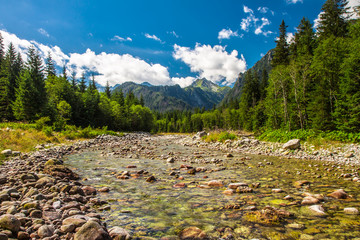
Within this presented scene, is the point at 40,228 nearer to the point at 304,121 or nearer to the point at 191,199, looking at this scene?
the point at 191,199

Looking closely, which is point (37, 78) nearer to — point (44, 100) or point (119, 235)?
point (44, 100)

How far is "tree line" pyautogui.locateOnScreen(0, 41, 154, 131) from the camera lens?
3183 cm

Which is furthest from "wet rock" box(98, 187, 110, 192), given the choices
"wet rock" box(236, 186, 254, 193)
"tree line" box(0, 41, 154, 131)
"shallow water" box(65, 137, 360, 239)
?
"tree line" box(0, 41, 154, 131)

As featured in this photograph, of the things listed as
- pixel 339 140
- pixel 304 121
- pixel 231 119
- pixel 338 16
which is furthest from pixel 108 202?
pixel 231 119

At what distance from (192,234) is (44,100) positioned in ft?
137

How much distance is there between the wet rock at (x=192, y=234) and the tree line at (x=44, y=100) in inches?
1196

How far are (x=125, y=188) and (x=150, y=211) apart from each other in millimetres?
2149

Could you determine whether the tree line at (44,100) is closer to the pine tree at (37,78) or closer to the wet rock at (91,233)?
the pine tree at (37,78)

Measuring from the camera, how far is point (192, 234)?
10.2 ft

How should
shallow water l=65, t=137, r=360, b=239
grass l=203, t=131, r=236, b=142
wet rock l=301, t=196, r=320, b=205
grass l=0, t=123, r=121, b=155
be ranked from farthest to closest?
1. grass l=203, t=131, r=236, b=142
2. grass l=0, t=123, r=121, b=155
3. wet rock l=301, t=196, r=320, b=205
4. shallow water l=65, t=137, r=360, b=239

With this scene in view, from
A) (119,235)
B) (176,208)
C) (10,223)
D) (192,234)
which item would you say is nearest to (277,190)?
(176,208)

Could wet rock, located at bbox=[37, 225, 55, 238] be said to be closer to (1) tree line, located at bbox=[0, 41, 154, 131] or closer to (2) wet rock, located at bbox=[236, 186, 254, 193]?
(2) wet rock, located at bbox=[236, 186, 254, 193]

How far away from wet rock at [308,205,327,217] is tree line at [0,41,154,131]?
32.0 meters

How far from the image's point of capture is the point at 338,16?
31.1 metres
